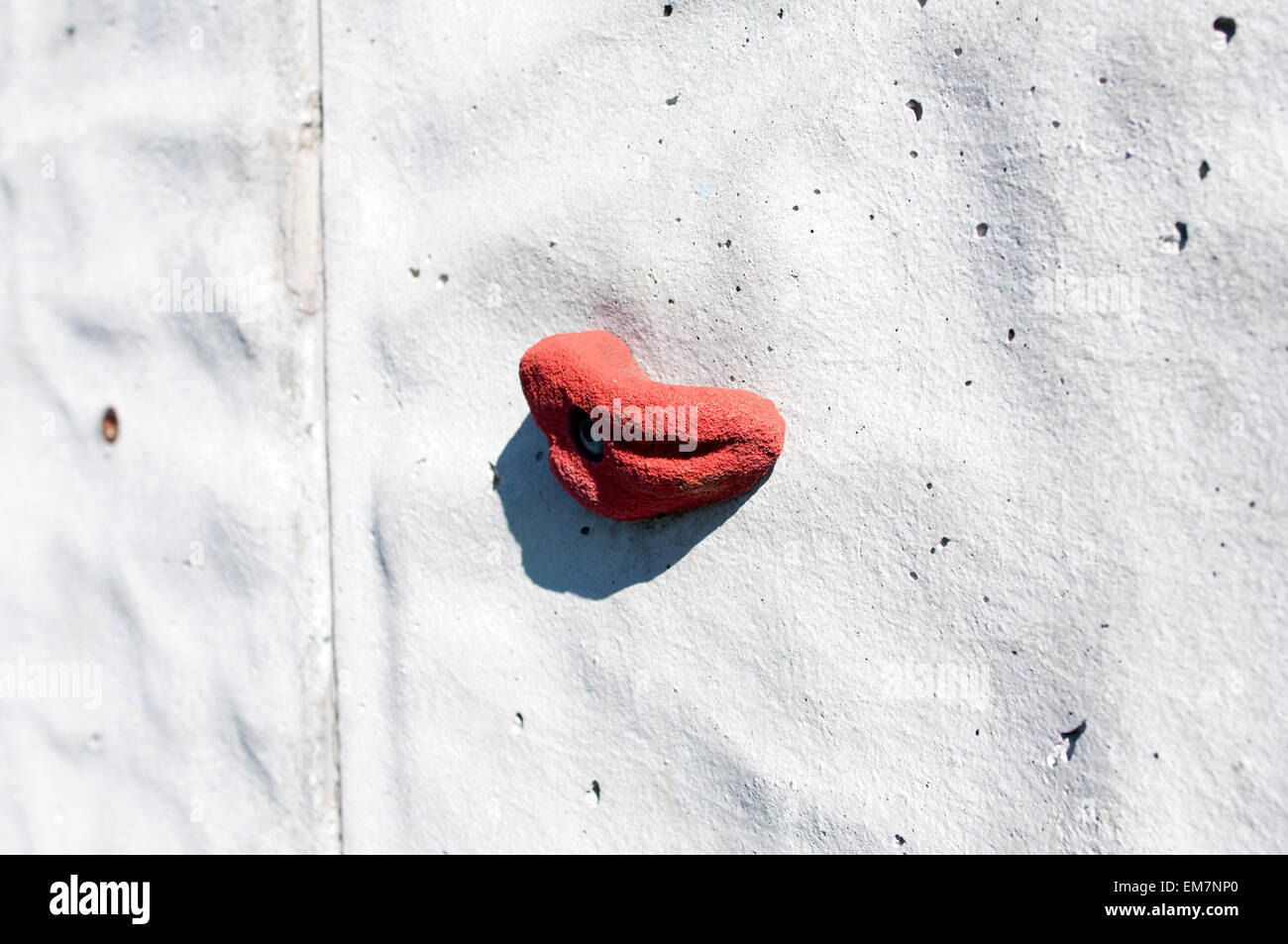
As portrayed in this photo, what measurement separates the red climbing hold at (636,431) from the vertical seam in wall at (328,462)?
2.32 ft

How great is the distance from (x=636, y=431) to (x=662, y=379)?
25 cm

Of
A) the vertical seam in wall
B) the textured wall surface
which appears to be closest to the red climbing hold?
the textured wall surface

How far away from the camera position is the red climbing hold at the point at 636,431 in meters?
1.65

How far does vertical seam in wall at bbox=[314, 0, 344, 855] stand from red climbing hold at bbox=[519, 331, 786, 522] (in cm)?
71

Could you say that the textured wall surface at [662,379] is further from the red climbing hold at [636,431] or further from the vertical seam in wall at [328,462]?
the red climbing hold at [636,431]

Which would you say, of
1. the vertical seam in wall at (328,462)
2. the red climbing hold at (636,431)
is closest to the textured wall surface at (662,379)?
the vertical seam in wall at (328,462)

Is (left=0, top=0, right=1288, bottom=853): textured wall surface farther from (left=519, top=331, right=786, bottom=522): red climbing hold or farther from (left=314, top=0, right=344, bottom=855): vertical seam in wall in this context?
(left=519, top=331, right=786, bottom=522): red climbing hold

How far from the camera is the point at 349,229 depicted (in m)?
2.13

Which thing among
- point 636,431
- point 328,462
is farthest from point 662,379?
point 328,462

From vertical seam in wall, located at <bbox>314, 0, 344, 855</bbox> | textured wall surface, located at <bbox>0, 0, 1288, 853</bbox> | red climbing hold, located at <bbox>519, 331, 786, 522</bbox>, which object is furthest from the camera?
vertical seam in wall, located at <bbox>314, 0, 344, 855</bbox>

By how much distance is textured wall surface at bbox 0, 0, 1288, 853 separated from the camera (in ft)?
5.01

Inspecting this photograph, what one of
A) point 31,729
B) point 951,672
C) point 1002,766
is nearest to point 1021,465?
point 951,672

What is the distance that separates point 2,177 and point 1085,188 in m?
2.92

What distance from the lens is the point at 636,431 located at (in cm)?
166
